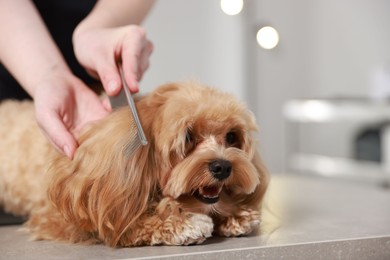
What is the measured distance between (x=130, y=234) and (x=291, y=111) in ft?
12.7

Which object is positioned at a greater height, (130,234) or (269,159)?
(130,234)

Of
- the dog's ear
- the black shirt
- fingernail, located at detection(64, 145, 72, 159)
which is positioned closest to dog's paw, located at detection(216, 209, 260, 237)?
the dog's ear

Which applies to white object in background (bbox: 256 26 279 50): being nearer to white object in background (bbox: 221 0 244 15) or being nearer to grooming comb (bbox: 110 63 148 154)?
white object in background (bbox: 221 0 244 15)

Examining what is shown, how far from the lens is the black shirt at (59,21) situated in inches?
67.2

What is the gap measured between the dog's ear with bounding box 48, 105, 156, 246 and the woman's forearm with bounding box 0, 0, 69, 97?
253 mm

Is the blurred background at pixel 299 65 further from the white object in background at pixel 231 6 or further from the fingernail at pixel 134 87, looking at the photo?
the fingernail at pixel 134 87

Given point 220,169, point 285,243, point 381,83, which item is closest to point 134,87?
point 220,169

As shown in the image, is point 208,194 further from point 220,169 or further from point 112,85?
point 112,85

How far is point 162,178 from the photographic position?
1.19 meters

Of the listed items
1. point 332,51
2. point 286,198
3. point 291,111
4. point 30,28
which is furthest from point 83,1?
point 332,51

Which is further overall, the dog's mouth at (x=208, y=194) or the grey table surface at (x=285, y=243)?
the dog's mouth at (x=208, y=194)

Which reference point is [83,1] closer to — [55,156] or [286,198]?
[55,156]

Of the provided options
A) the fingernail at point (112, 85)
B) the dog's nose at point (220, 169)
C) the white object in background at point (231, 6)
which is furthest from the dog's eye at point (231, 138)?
the white object in background at point (231, 6)

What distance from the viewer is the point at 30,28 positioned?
56.2 inches
